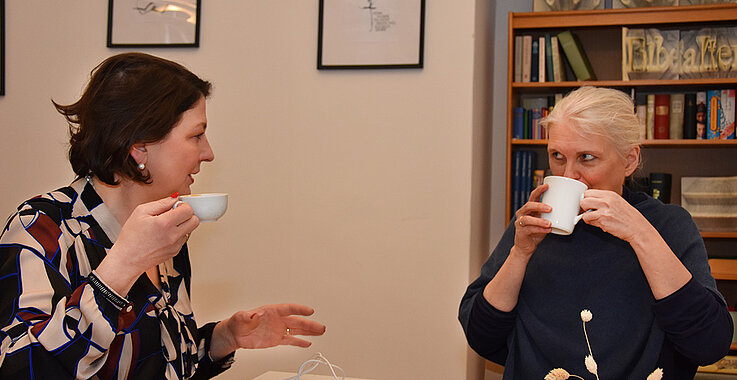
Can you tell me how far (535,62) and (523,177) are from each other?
57 cm

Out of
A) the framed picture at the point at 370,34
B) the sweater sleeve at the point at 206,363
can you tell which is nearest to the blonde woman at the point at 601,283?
the sweater sleeve at the point at 206,363

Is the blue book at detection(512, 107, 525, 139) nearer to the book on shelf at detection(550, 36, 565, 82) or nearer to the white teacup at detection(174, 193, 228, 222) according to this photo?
the book on shelf at detection(550, 36, 565, 82)

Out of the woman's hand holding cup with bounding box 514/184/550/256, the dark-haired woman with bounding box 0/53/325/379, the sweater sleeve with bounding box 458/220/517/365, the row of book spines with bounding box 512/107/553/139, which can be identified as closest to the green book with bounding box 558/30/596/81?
the row of book spines with bounding box 512/107/553/139

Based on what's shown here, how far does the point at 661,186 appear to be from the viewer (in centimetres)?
317

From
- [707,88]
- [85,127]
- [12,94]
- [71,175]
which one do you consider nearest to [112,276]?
[85,127]

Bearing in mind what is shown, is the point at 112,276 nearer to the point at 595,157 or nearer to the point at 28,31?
the point at 595,157

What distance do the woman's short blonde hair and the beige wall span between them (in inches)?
42.5

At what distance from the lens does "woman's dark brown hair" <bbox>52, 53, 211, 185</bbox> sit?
1.33m

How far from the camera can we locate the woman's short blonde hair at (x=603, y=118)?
1502 millimetres

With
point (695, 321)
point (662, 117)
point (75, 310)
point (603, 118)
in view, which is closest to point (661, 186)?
point (662, 117)

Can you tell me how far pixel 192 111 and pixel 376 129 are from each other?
4.32 ft

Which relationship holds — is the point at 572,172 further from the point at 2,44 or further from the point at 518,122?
the point at 2,44

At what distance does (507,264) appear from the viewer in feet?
4.84

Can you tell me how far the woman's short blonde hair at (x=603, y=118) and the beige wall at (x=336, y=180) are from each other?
108cm
